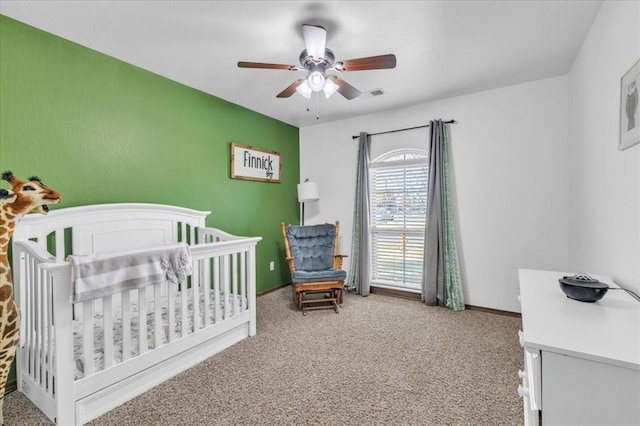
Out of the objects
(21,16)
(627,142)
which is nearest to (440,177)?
(627,142)

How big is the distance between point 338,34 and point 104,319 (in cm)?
239

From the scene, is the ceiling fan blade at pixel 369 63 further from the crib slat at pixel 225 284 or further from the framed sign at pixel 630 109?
the crib slat at pixel 225 284

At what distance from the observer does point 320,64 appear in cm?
213

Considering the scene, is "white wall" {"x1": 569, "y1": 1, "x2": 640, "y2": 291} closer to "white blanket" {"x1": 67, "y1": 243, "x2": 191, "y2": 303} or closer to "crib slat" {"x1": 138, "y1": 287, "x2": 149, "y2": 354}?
"white blanket" {"x1": 67, "y1": 243, "x2": 191, "y2": 303}

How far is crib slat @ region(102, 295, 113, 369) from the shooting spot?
1719mm

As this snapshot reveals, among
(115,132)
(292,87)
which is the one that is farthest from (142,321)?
(292,87)

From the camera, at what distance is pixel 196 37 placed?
221 centimetres

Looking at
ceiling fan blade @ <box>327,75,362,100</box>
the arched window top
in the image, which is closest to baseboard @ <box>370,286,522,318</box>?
the arched window top

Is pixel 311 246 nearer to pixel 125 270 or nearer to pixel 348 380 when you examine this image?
pixel 348 380

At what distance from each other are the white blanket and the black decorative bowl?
2180 millimetres

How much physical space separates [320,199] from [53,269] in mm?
3323

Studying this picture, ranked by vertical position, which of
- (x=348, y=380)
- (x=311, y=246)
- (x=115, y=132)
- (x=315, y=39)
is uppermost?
(x=315, y=39)

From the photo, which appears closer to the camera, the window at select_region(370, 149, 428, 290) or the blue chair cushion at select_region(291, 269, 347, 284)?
the blue chair cushion at select_region(291, 269, 347, 284)

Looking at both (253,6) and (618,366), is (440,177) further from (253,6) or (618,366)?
(618,366)
